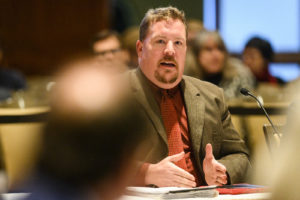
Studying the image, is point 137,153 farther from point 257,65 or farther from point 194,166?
point 257,65

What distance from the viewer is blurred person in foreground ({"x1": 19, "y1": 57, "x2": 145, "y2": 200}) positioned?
2.12 feet

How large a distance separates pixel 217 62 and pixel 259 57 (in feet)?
5.57

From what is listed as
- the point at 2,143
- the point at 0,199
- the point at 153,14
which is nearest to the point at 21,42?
the point at 2,143

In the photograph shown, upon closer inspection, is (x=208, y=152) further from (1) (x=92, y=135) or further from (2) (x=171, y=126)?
(1) (x=92, y=135)

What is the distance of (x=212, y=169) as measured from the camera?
180cm

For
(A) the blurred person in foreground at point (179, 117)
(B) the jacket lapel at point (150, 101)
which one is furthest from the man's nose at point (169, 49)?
(B) the jacket lapel at point (150, 101)

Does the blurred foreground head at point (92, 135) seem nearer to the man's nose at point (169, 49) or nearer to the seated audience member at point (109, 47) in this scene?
the man's nose at point (169, 49)

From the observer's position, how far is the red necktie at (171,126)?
6.08ft

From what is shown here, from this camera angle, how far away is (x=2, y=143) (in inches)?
99.5

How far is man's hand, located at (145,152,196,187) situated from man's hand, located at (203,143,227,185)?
7cm

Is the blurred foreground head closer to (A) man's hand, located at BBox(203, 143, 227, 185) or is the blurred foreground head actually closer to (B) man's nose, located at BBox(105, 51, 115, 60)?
(A) man's hand, located at BBox(203, 143, 227, 185)

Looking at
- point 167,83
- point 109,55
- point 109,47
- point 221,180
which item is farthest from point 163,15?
point 109,47

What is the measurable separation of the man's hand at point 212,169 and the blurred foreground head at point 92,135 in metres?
1.10

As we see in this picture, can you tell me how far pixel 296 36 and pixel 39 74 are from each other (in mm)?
3414
